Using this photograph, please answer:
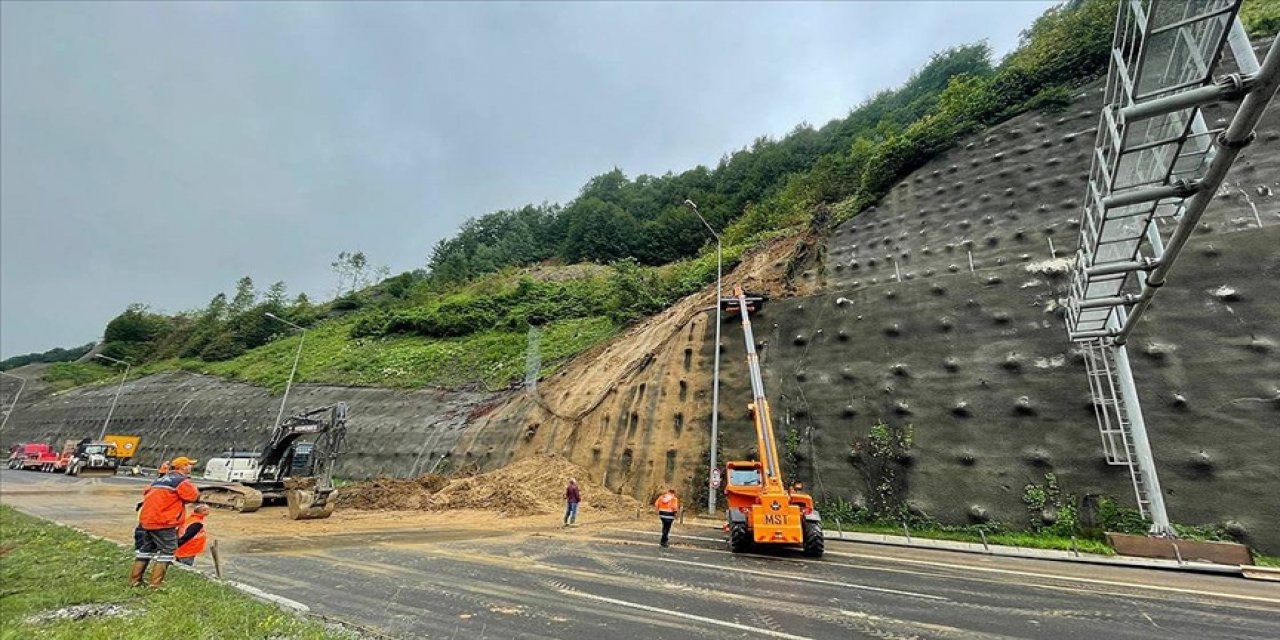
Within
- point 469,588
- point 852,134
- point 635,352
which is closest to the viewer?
point 469,588

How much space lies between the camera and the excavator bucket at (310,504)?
1809 centimetres

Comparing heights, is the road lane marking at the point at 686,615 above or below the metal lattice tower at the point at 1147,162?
below

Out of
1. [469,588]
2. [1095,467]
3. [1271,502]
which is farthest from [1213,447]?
[469,588]

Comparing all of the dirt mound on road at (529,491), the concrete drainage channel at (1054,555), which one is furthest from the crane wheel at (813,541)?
the dirt mound on road at (529,491)

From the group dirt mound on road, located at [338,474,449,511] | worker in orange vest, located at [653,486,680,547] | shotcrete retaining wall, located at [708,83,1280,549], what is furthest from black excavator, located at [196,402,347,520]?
Result: shotcrete retaining wall, located at [708,83,1280,549]

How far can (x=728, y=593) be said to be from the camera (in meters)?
8.31

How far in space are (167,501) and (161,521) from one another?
31 centimetres

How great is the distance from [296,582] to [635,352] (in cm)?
1782

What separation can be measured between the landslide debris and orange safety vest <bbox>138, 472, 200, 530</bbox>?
1228cm

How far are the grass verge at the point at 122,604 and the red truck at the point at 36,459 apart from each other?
4765 cm

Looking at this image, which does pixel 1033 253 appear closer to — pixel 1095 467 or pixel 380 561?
pixel 1095 467

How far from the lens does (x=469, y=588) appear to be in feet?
28.2

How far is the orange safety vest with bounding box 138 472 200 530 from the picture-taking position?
7.45 metres

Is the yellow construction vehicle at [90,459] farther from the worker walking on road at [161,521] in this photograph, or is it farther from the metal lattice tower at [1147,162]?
the metal lattice tower at [1147,162]
